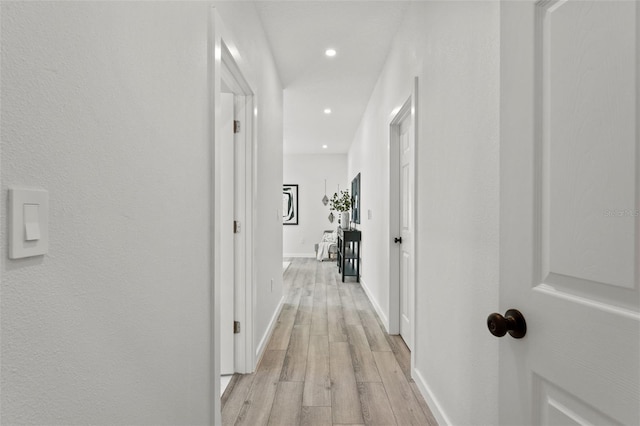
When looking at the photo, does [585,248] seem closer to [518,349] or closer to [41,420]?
[518,349]

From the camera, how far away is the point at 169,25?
117cm

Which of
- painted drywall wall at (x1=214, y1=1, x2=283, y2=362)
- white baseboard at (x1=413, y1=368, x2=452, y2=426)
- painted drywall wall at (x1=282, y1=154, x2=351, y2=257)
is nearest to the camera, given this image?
white baseboard at (x1=413, y1=368, x2=452, y2=426)

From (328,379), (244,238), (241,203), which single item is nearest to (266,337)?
(328,379)

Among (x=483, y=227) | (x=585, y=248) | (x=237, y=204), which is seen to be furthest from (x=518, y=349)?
(x=237, y=204)

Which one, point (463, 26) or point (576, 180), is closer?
point (576, 180)

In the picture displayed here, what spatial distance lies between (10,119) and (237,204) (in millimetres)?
1860

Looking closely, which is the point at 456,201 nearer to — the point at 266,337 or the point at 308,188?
the point at 266,337

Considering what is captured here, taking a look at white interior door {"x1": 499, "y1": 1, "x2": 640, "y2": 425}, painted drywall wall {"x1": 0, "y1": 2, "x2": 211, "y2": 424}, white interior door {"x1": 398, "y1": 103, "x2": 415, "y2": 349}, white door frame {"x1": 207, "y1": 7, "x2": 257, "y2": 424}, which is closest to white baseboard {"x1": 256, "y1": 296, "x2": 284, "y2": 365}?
white door frame {"x1": 207, "y1": 7, "x2": 257, "y2": 424}

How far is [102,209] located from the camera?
826 millimetres

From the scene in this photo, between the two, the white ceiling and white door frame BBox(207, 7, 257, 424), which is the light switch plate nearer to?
white door frame BBox(207, 7, 257, 424)

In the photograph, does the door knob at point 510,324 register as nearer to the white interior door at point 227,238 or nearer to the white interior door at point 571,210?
the white interior door at point 571,210

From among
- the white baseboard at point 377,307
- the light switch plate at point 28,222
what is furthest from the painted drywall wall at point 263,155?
the light switch plate at point 28,222

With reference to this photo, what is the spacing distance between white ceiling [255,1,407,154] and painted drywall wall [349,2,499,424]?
37 centimetres

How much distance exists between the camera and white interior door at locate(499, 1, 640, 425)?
0.55m
